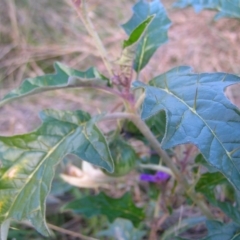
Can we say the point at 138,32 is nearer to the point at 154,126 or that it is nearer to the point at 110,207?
the point at 154,126

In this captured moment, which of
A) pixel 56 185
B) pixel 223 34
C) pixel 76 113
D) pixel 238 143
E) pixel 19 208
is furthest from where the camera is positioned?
pixel 223 34

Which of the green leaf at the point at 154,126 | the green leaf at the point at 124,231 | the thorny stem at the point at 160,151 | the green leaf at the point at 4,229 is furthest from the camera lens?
the green leaf at the point at 124,231

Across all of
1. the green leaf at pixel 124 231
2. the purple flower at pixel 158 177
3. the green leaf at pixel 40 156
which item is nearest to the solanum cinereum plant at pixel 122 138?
the green leaf at pixel 40 156

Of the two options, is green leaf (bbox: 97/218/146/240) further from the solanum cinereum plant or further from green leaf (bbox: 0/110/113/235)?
green leaf (bbox: 0/110/113/235)

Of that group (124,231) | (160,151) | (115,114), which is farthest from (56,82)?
(124,231)

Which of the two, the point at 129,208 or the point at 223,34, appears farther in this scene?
the point at 223,34

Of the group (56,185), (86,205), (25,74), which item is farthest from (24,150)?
(25,74)

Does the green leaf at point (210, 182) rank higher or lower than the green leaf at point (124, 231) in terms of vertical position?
higher

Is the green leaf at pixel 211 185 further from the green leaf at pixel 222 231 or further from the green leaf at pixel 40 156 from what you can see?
the green leaf at pixel 40 156

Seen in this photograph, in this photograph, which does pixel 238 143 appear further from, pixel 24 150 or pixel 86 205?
pixel 86 205
